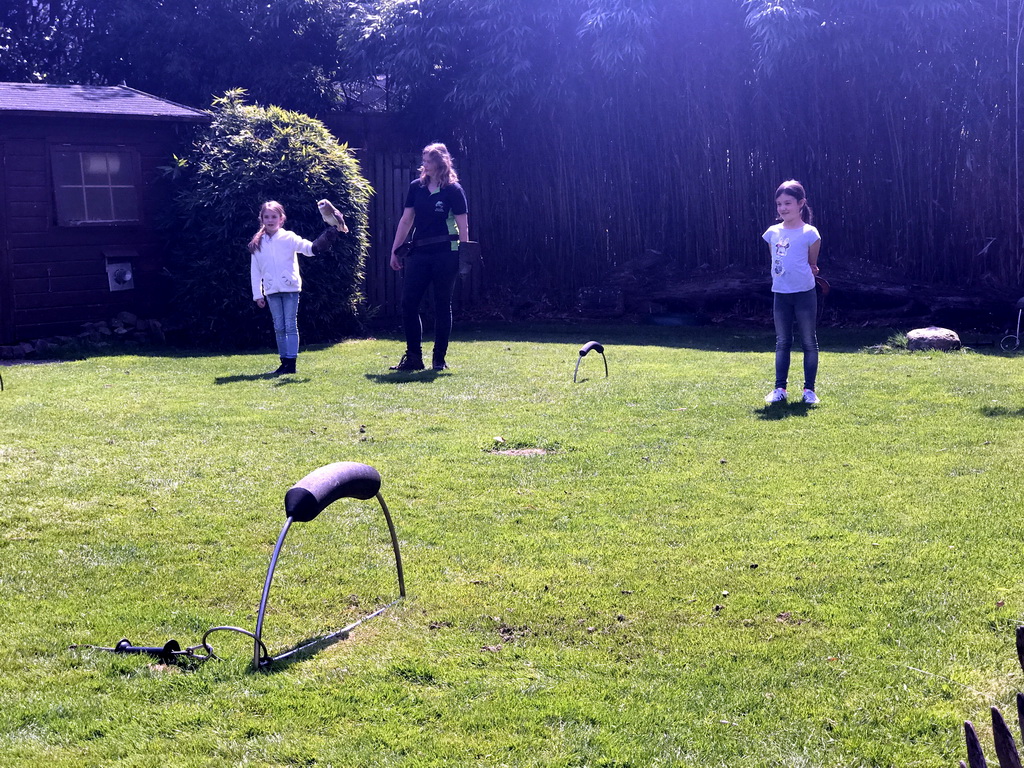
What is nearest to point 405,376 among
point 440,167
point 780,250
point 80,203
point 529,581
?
point 440,167

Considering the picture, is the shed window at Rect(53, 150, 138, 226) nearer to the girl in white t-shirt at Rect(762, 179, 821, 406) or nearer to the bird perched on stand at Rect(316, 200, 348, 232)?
the bird perched on stand at Rect(316, 200, 348, 232)

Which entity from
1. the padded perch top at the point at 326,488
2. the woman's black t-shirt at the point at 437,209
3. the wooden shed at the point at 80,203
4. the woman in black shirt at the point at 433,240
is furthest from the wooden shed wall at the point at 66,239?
the padded perch top at the point at 326,488

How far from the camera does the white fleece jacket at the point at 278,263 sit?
10508mm

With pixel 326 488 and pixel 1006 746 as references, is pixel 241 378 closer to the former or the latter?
pixel 326 488

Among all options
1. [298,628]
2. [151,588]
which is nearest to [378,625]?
[298,628]

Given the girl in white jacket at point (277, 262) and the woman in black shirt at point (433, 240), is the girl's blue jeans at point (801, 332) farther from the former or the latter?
the girl in white jacket at point (277, 262)

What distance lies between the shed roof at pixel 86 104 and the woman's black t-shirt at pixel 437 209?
4.72 meters

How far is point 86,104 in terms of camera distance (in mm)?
13141

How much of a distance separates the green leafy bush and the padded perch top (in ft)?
29.8

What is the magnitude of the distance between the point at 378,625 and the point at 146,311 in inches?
425

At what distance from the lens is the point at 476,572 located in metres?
4.46

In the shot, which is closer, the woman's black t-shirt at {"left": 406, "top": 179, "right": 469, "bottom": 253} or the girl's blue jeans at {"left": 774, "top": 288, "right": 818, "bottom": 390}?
the girl's blue jeans at {"left": 774, "top": 288, "right": 818, "bottom": 390}

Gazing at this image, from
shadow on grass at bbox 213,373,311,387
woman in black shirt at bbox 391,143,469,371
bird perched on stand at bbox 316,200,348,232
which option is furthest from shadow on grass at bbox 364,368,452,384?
bird perched on stand at bbox 316,200,348,232

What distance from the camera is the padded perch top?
3.64m
